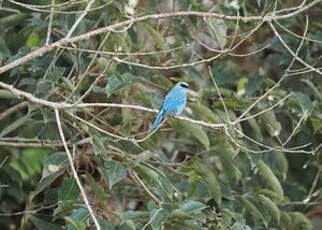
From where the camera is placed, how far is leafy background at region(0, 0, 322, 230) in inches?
143

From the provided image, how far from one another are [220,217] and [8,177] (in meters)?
1.76

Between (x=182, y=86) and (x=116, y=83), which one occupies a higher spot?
(x=116, y=83)

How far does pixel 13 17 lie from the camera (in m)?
4.71

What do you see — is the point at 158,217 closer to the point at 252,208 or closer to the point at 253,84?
the point at 252,208

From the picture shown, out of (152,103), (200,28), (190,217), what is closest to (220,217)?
(190,217)

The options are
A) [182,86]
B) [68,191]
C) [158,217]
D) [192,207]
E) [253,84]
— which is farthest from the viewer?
[253,84]

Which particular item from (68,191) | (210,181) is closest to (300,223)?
(210,181)

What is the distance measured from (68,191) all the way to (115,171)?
10.5 inches

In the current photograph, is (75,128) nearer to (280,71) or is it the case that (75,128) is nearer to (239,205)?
(239,205)

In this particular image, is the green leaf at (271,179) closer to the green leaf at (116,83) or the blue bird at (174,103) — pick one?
the blue bird at (174,103)

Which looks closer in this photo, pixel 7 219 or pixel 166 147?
pixel 7 219

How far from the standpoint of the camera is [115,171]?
3.62 metres

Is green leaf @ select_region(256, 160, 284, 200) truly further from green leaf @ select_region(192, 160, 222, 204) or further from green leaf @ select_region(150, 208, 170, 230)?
green leaf @ select_region(150, 208, 170, 230)

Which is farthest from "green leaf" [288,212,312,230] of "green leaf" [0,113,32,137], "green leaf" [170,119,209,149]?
"green leaf" [0,113,32,137]
